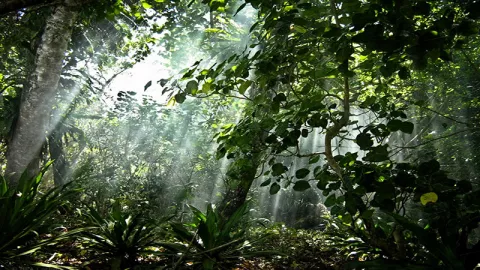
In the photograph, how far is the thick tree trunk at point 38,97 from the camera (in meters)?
3.27

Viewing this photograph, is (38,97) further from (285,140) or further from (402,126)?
(402,126)

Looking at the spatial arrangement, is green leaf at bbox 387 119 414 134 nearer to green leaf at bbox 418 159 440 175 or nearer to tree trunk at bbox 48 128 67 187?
green leaf at bbox 418 159 440 175

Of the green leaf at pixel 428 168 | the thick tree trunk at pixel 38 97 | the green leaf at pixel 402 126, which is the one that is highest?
the thick tree trunk at pixel 38 97

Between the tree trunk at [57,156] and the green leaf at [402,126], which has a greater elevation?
the tree trunk at [57,156]

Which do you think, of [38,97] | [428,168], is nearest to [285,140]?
[428,168]

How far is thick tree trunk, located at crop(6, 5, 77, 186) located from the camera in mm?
3270

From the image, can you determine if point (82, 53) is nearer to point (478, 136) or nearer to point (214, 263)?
point (214, 263)

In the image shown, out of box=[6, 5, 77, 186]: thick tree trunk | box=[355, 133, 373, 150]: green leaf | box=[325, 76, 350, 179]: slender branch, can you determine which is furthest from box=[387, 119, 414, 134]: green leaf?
box=[6, 5, 77, 186]: thick tree trunk

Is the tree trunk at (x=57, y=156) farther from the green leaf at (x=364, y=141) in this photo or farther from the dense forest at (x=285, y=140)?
the green leaf at (x=364, y=141)

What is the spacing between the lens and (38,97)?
3.30 m

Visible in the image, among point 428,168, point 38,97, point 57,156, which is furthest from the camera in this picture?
point 57,156

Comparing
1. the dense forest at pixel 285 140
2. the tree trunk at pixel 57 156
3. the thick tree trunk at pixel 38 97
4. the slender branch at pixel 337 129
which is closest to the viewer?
the dense forest at pixel 285 140

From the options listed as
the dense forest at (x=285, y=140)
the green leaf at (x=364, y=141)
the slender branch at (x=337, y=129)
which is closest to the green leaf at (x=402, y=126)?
the dense forest at (x=285, y=140)

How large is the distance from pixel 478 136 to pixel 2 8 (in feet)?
26.9
